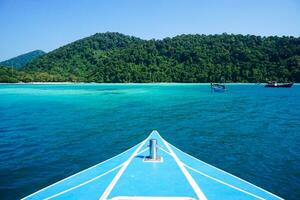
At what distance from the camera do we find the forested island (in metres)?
134

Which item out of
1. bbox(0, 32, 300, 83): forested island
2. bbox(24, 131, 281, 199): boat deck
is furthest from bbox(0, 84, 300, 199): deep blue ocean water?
bbox(0, 32, 300, 83): forested island

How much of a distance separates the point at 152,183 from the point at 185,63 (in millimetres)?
146920

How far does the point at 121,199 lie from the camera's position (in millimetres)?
7023

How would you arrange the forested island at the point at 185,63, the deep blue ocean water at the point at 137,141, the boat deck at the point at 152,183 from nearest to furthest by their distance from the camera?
the boat deck at the point at 152,183 < the deep blue ocean water at the point at 137,141 < the forested island at the point at 185,63

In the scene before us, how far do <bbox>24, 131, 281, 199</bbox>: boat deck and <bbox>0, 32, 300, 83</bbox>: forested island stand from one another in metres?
128

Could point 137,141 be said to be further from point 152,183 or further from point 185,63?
point 185,63

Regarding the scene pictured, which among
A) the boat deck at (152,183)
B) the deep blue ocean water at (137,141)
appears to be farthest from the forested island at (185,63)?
the boat deck at (152,183)

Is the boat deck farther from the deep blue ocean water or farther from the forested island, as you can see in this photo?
the forested island

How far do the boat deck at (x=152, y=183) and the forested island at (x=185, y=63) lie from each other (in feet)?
419

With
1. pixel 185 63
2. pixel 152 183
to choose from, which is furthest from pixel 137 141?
pixel 185 63

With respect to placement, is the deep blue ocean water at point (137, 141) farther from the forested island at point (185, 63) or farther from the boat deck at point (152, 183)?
the forested island at point (185, 63)

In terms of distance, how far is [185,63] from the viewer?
502ft

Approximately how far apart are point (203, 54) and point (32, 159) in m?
144

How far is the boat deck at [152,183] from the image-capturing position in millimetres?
7668
